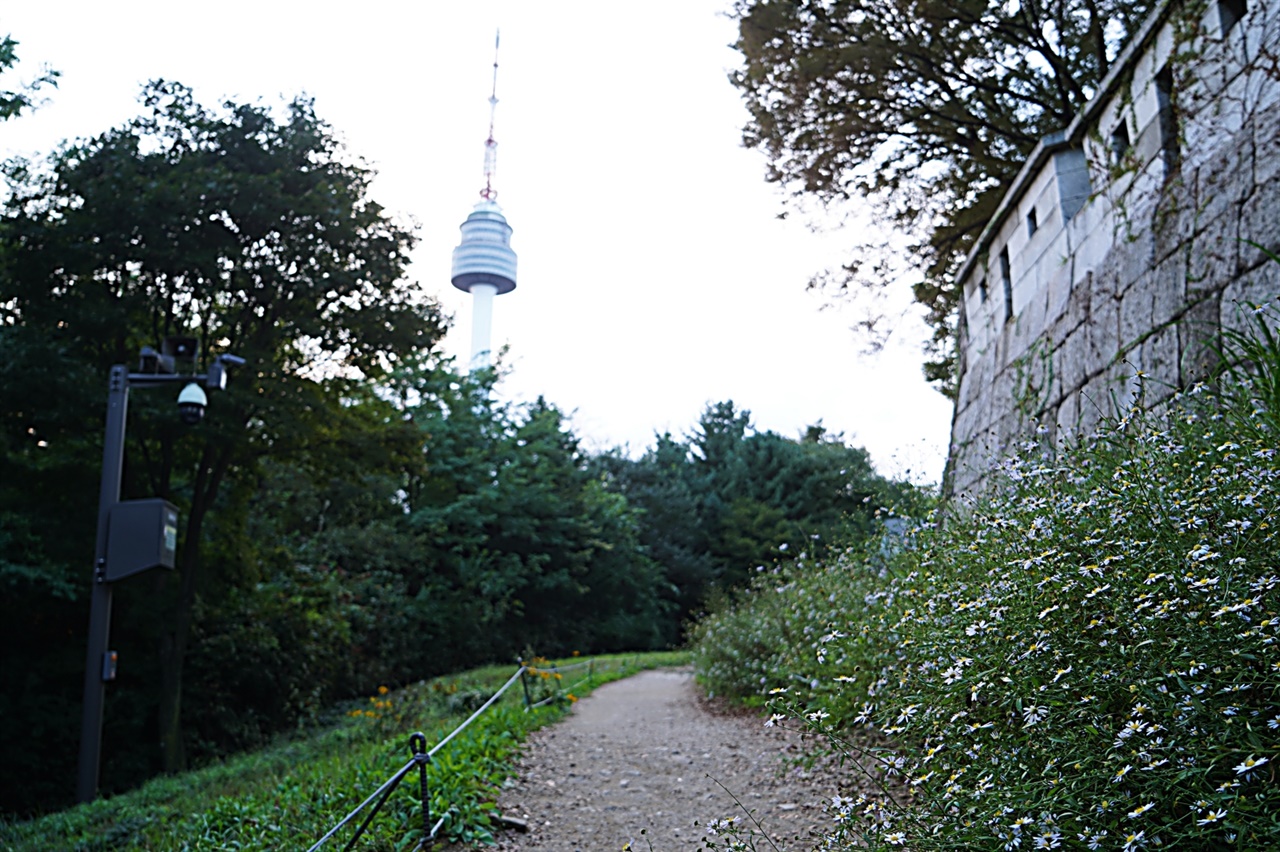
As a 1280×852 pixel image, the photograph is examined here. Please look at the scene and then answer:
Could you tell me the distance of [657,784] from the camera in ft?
17.5

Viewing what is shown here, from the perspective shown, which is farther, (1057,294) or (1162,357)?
(1057,294)

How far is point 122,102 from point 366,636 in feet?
28.6

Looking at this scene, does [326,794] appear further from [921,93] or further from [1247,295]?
[921,93]

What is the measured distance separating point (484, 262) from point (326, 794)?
56210 millimetres

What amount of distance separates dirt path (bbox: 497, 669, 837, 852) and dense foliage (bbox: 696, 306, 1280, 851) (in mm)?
762

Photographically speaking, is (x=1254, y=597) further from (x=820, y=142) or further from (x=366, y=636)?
(x=366, y=636)

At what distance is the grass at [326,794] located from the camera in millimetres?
4504

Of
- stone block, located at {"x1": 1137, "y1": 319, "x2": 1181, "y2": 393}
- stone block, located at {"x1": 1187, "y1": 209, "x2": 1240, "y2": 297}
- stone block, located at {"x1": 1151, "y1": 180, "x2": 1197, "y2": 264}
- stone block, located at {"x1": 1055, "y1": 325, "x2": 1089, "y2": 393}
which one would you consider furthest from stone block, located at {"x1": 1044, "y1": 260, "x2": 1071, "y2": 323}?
stone block, located at {"x1": 1187, "y1": 209, "x2": 1240, "y2": 297}

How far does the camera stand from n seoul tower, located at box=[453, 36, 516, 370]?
195 feet

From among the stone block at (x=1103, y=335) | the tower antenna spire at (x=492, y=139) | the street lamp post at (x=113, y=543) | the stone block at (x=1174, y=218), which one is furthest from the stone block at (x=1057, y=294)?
the tower antenna spire at (x=492, y=139)

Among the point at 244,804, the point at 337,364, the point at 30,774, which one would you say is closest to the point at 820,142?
the point at 337,364

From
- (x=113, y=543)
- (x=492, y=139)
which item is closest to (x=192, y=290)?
(x=113, y=543)

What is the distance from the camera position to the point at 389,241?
11.5 m

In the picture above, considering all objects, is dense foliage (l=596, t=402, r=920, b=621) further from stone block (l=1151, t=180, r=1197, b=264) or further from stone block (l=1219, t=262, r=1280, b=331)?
stone block (l=1219, t=262, r=1280, b=331)
